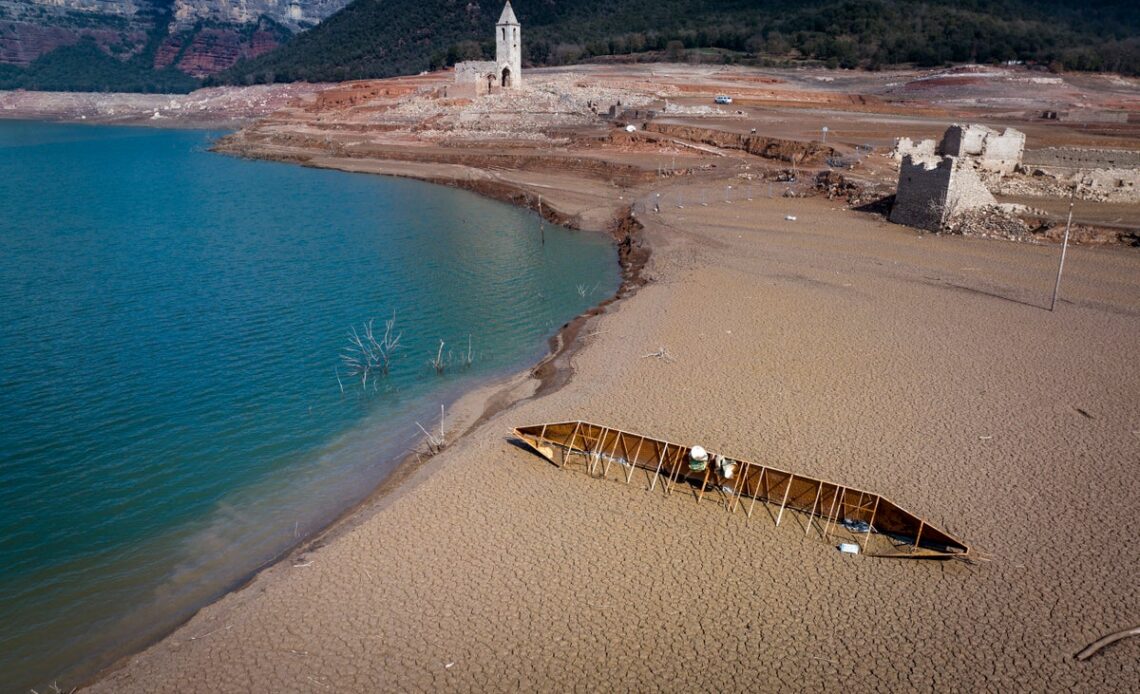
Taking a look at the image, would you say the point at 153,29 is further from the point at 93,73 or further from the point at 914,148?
the point at 914,148

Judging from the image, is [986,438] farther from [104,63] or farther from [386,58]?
[104,63]

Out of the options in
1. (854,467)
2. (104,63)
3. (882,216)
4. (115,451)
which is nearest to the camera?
(854,467)

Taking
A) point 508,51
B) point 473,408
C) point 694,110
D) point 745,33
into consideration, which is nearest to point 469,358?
point 473,408

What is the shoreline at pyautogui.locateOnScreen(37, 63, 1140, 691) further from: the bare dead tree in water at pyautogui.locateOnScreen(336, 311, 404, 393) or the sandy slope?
the bare dead tree in water at pyautogui.locateOnScreen(336, 311, 404, 393)

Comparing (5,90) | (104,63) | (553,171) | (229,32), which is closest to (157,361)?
(553,171)

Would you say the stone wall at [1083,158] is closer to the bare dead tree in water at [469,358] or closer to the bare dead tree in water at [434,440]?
the bare dead tree in water at [469,358]
